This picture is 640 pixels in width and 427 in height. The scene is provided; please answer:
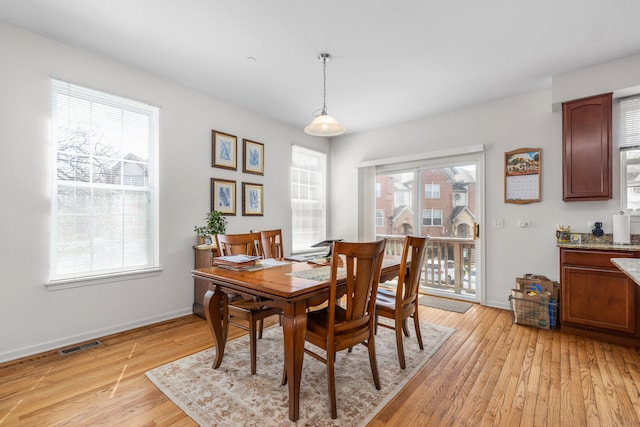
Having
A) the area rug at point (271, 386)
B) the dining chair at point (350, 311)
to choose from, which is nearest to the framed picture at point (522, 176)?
the area rug at point (271, 386)

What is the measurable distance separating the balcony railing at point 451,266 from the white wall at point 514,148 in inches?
12.4

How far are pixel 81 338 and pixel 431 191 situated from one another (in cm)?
455

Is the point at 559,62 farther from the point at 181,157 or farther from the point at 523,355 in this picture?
the point at 181,157

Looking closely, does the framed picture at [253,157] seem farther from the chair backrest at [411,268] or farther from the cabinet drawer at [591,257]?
the cabinet drawer at [591,257]

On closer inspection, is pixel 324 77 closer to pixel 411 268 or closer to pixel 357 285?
pixel 411 268

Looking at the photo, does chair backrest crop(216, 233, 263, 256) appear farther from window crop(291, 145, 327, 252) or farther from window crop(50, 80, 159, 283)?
window crop(291, 145, 327, 252)

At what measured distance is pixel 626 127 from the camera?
3061mm

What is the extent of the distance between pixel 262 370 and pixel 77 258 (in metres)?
2.06

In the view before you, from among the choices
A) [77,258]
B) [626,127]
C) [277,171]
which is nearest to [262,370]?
[77,258]

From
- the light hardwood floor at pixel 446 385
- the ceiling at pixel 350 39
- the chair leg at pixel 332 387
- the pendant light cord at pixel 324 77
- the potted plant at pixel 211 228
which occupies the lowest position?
the light hardwood floor at pixel 446 385

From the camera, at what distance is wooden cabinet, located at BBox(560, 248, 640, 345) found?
2.68m

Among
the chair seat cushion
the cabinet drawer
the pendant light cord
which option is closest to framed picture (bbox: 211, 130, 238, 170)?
the pendant light cord

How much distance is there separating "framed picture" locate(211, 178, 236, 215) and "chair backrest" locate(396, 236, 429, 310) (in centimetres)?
248

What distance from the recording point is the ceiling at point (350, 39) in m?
2.19
